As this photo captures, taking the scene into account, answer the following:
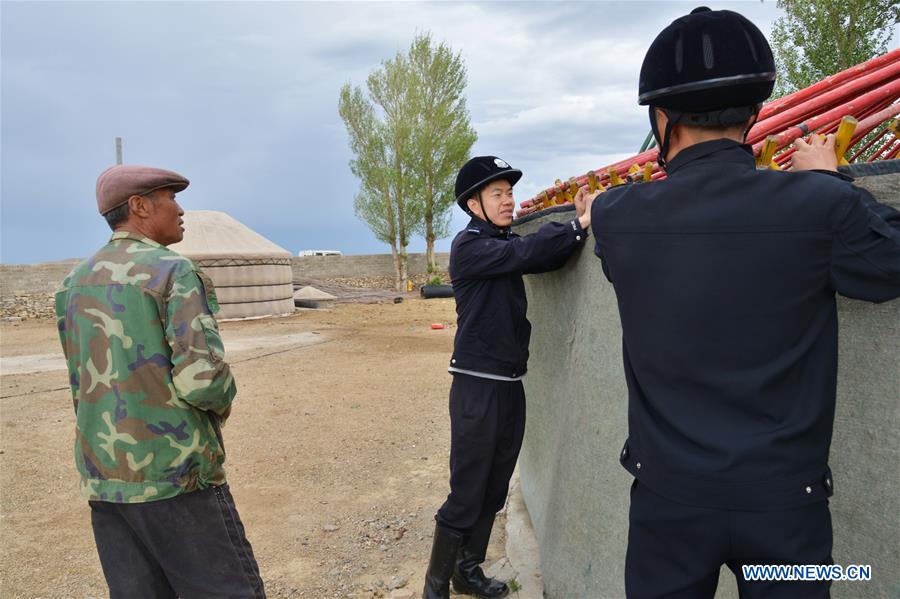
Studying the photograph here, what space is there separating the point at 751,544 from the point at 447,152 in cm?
2615

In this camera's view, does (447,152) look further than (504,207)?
Yes

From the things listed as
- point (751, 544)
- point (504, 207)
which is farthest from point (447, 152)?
point (751, 544)

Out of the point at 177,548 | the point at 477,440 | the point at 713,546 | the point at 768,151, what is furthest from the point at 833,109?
the point at 177,548

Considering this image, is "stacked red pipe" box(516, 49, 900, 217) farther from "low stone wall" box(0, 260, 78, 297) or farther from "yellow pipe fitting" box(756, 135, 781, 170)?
"low stone wall" box(0, 260, 78, 297)

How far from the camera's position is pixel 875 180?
5.34ft

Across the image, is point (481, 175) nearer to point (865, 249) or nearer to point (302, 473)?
point (865, 249)

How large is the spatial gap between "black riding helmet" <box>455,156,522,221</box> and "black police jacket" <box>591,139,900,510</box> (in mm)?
1413

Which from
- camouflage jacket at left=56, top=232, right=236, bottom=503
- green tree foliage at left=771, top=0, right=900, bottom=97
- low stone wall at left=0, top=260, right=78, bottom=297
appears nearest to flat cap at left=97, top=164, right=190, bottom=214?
camouflage jacket at left=56, top=232, right=236, bottom=503

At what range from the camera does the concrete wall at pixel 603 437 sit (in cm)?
164

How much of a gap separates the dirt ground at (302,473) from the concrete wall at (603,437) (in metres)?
0.81

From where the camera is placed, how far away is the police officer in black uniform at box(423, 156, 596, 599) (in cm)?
265

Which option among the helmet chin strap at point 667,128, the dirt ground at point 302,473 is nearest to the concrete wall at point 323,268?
the dirt ground at point 302,473

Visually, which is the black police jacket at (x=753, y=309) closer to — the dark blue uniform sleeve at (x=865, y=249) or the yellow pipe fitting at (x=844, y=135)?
the dark blue uniform sleeve at (x=865, y=249)

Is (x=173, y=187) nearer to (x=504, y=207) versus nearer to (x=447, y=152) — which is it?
(x=504, y=207)
